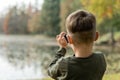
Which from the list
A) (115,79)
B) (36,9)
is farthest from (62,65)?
(36,9)

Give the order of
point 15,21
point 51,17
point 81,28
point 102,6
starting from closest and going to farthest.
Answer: point 81,28 < point 102,6 < point 51,17 < point 15,21

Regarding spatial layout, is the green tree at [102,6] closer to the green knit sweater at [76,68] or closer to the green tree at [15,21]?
the green tree at [15,21]

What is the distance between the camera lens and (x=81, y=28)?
46.7 inches

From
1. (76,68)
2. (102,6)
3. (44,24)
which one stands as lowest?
Result: (44,24)

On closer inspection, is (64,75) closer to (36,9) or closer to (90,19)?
(90,19)

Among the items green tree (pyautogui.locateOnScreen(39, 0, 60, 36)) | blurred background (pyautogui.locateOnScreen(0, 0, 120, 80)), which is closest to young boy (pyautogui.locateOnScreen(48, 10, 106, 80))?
blurred background (pyautogui.locateOnScreen(0, 0, 120, 80))

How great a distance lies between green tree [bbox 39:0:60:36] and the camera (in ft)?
53.7

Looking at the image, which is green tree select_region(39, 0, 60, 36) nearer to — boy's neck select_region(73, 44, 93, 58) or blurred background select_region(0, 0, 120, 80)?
blurred background select_region(0, 0, 120, 80)

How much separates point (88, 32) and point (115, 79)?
8.54ft

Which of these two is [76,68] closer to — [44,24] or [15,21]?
[44,24]

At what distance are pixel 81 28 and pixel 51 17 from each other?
1540 centimetres

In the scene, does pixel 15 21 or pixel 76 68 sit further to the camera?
pixel 15 21

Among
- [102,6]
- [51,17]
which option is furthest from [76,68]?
[51,17]

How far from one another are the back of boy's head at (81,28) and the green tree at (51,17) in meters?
15.0
